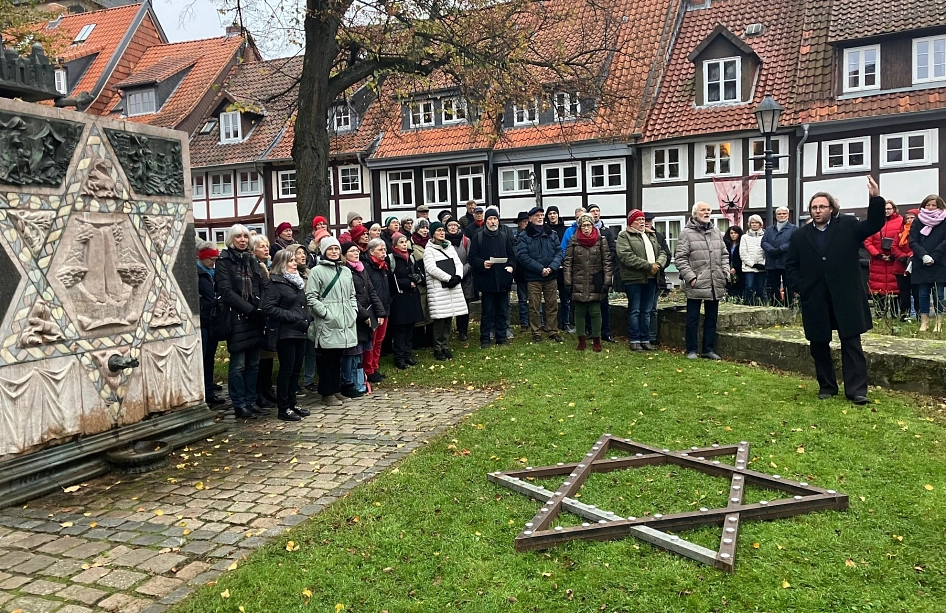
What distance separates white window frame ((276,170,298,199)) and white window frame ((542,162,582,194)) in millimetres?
10695

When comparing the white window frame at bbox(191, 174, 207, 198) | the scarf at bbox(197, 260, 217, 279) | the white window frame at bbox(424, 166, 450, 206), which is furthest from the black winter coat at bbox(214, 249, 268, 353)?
the white window frame at bbox(191, 174, 207, 198)

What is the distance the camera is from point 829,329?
8.09m

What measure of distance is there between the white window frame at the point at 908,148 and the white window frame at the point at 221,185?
81.7 feet

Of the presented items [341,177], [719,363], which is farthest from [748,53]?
[719,363]

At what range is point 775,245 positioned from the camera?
550 inches

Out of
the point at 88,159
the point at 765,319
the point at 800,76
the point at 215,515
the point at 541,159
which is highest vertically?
the point at 800,76

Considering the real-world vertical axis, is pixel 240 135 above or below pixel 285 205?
above

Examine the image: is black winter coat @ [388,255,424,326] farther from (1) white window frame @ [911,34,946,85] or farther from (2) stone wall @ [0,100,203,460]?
(1) white window frame @ [911,34,946,85]

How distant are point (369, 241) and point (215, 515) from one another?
561cm

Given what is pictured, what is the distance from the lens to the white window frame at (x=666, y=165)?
86.9ft

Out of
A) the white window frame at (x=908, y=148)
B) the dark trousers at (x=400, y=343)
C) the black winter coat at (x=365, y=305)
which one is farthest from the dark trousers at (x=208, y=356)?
the white window frame at (x=908, y=148)

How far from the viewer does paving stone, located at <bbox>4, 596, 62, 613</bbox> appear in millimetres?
4172

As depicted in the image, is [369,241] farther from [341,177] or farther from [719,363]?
[341,177]

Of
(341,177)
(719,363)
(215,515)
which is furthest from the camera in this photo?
(341,177)
